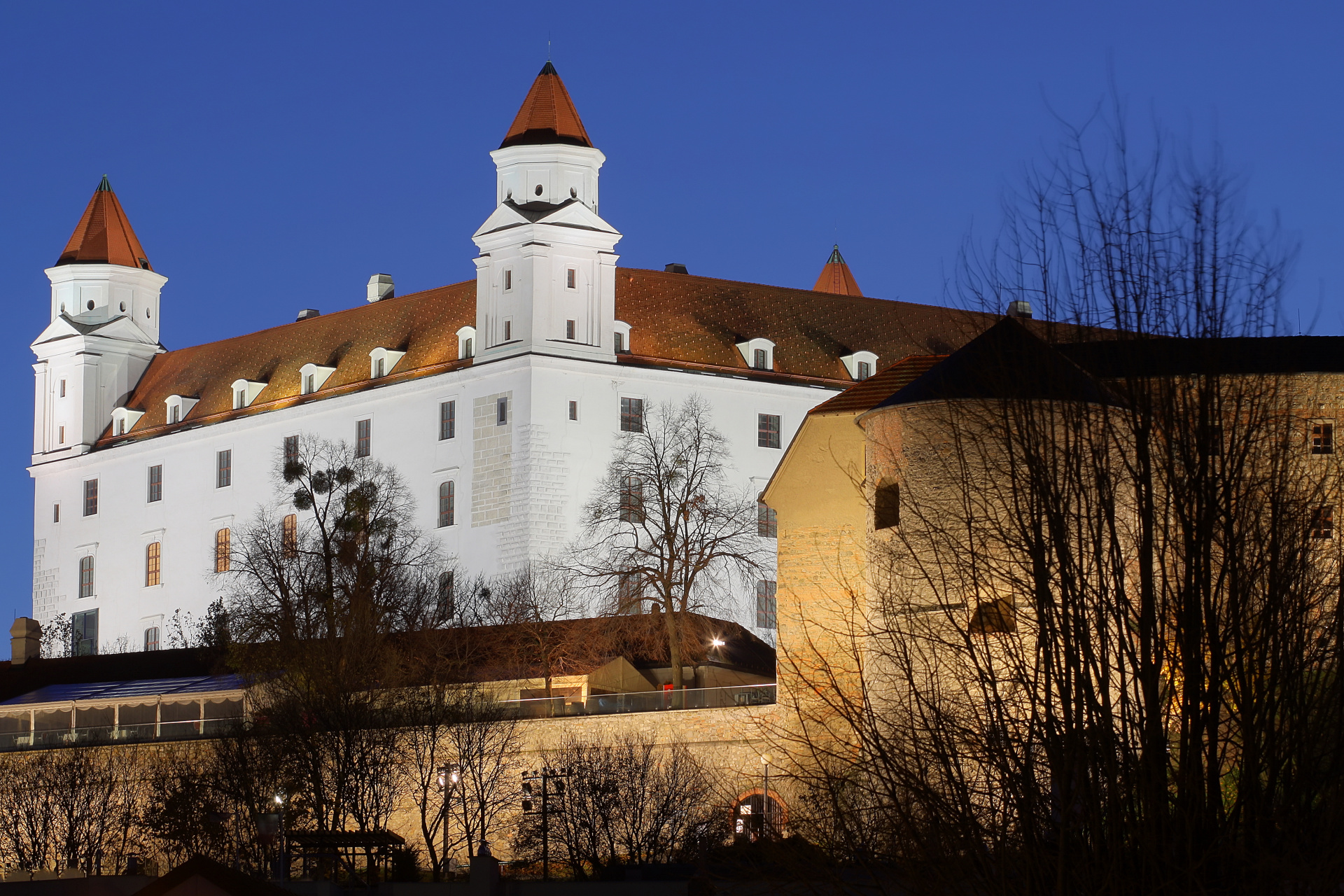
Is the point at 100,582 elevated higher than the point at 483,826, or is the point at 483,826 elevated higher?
the point at 100,582

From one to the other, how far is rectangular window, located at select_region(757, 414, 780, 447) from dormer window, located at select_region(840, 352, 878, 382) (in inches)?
213

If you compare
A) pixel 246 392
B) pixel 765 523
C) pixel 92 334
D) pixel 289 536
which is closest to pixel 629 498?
pixel 765 523

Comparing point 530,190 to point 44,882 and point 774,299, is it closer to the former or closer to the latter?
point 774,299

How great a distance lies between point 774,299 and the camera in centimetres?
8581

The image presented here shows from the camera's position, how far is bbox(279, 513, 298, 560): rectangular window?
234 feet

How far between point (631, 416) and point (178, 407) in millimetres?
23155

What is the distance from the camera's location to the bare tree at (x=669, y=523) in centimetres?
6469

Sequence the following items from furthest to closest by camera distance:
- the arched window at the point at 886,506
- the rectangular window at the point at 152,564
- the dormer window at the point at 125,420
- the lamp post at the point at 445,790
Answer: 1. the dormer window at the point at 125,420
2. the rectangular window at the point at 152,564
3. the lamp post at the point at 445,790
4. the arched window at the point at 886,506

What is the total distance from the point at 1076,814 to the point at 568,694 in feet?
130

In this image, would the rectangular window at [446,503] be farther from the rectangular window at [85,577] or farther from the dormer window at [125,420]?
the dormer window at [125,420]

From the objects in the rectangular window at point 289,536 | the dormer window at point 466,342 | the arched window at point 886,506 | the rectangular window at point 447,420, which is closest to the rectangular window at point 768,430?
the dormer window at point 466,342

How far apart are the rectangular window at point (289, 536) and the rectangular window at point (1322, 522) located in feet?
171

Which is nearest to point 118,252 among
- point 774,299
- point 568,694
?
point 774,299

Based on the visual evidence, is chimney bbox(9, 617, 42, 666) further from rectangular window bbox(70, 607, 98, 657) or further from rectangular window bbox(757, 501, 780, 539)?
rectangular window bbox(757, 501, 780, 539)
